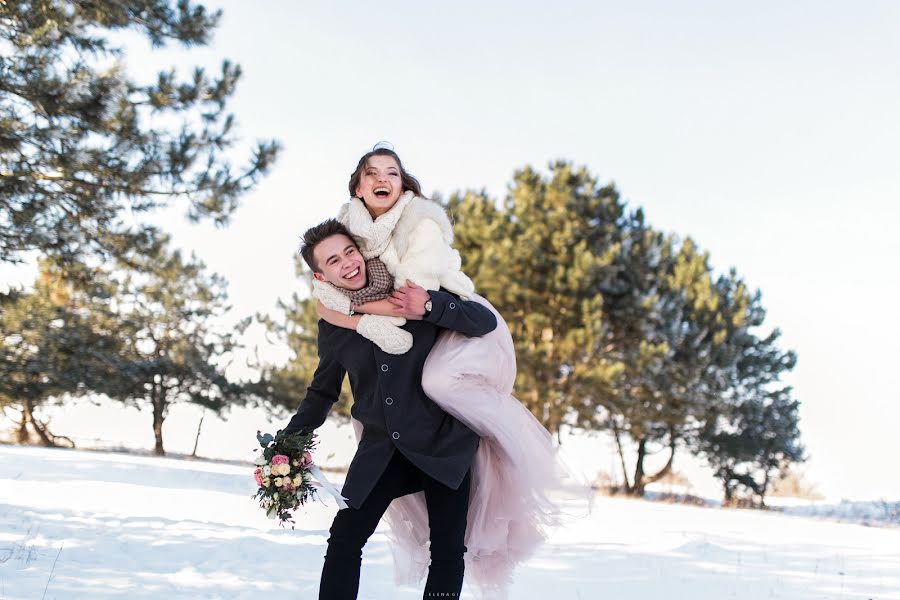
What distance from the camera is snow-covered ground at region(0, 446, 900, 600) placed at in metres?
3.92

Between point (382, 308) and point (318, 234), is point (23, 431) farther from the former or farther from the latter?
point (382, 308)

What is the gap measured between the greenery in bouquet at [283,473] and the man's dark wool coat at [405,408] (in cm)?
7

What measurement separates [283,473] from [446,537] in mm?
566

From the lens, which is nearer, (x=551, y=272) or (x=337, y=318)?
(x=337, y=318)

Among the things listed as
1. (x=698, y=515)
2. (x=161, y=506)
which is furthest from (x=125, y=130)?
(x=698, y=515)

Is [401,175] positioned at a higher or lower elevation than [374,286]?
higher

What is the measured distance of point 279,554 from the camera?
4801 mm

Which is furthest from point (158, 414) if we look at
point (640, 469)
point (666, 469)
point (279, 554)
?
point (279, 554)

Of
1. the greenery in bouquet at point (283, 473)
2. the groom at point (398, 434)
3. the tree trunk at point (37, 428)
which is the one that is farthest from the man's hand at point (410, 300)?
the tree trunk at point (37, 428)

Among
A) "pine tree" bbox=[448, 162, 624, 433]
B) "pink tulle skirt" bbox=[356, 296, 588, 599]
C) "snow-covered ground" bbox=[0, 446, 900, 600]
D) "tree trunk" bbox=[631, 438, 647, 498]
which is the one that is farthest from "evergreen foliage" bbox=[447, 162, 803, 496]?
"pink tulle skirt" bbox=[356, 296, 588, 599]

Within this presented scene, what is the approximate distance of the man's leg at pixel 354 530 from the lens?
2281 mm

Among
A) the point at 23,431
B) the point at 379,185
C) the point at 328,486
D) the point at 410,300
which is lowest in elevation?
the point at 23,431

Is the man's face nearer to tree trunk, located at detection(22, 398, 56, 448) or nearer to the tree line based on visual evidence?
the tree line

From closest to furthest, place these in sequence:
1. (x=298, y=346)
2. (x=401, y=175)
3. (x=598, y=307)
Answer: (x=401, y=175) → (x=598, y=307) → (x=298, y=346)
